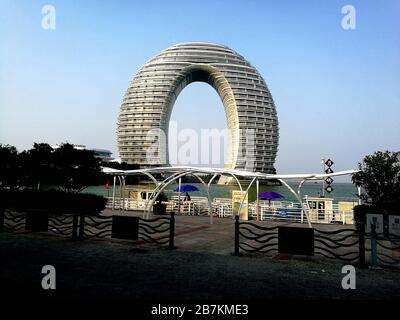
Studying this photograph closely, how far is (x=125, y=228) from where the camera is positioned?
37.5ft

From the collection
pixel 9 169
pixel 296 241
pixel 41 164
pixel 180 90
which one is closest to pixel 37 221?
pixel 296 241

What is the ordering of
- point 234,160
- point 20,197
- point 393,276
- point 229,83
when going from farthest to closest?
point 229,83 → point 234,160 → point 20,197 → point 393,276

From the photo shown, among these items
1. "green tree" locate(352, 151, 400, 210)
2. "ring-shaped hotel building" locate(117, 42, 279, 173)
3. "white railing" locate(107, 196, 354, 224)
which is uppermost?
"ring-shaped hotel building" locate(117, 42, 279, 173)

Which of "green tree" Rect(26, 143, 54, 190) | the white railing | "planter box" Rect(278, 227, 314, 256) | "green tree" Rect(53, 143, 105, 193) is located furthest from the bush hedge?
"planter box" Rect(278, 227, 314, 256)

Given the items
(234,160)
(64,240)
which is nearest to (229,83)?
(234,160)

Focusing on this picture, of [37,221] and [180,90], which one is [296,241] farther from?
[180,90]

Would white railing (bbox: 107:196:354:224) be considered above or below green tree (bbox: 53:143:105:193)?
below

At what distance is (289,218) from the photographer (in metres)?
21.1

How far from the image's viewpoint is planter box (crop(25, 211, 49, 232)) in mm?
12656

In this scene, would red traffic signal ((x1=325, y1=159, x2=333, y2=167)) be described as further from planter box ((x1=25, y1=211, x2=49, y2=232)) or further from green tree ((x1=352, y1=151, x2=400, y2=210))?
planter box ((x1=25, y1=211, x2=49, y2=232))

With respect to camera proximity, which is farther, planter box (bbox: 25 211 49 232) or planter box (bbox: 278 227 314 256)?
planter box (bbox: 25 211 49 232)

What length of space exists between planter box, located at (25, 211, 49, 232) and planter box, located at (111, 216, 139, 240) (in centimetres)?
318
